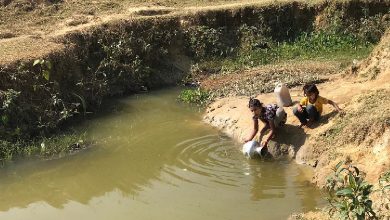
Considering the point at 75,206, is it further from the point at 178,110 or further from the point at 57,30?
the point at 57,30

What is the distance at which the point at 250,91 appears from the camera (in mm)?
13445

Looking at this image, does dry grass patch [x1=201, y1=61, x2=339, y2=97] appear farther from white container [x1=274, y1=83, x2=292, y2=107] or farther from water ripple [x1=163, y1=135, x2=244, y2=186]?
water ripple [x1=163, y1=135, x2=244, y2=186]

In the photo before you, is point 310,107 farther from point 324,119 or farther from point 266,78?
point 266,78

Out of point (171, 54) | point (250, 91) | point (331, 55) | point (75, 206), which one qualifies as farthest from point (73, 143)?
point (331, 55)

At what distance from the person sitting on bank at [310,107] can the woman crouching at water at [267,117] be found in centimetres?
30

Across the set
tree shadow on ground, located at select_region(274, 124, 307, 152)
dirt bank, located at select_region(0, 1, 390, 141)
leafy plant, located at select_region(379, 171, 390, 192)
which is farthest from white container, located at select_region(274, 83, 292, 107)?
dirt bank, located at select_region(0, 1, 390, 141)

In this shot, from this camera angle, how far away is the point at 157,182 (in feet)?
30.0

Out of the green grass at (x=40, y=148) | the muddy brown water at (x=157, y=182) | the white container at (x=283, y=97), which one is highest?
the white container at (x=283, y=97)

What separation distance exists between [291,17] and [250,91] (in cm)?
492

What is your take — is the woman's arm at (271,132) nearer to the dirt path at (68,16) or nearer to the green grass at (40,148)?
the green grass at (40,148)

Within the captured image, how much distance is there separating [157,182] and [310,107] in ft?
10.1

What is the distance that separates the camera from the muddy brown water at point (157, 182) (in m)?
8.18

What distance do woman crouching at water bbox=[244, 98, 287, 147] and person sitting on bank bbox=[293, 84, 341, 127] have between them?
11.9 inches

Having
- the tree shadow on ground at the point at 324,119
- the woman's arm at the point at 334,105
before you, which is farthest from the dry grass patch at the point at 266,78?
the woman's arm at the point at 334,105
